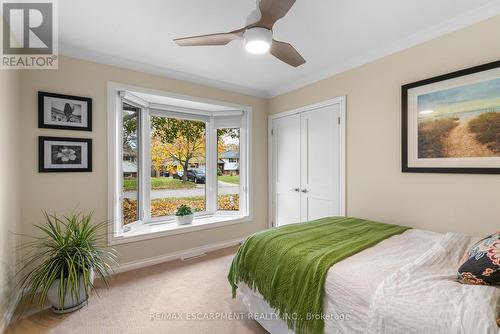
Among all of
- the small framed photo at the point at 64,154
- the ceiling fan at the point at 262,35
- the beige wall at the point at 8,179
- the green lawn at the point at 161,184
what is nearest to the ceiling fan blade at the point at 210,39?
the ceiling fan at the point at 262,35

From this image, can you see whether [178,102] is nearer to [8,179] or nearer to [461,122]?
[8,179]

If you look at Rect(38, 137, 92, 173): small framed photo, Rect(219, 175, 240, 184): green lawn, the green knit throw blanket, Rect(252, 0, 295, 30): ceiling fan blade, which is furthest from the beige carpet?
Rect(252, 0, 295, 30): ceiling fan blade

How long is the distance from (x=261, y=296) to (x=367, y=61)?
2550mm

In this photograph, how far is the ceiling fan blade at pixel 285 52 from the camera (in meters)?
1.72

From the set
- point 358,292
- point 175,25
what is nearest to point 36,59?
point 175,25

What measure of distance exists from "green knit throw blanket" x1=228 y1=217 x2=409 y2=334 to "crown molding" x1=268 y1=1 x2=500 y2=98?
173cm

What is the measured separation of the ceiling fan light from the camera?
152cm

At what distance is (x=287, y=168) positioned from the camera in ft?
11.8

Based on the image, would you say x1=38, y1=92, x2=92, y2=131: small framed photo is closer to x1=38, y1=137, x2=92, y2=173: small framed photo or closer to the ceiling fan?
x1=38, y1=137, x2=92, y2=173: small framed photo

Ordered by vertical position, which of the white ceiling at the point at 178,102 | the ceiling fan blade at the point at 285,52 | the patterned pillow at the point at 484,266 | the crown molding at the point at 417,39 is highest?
the crown molding at the point at 417,39

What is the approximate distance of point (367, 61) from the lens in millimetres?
2559

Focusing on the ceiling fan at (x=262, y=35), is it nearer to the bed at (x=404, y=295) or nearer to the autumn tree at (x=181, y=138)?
the bed at (x=404, y=295)

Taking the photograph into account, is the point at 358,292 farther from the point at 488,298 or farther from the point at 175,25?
the point at 175,25

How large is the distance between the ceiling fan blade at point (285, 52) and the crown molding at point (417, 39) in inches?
42.1
